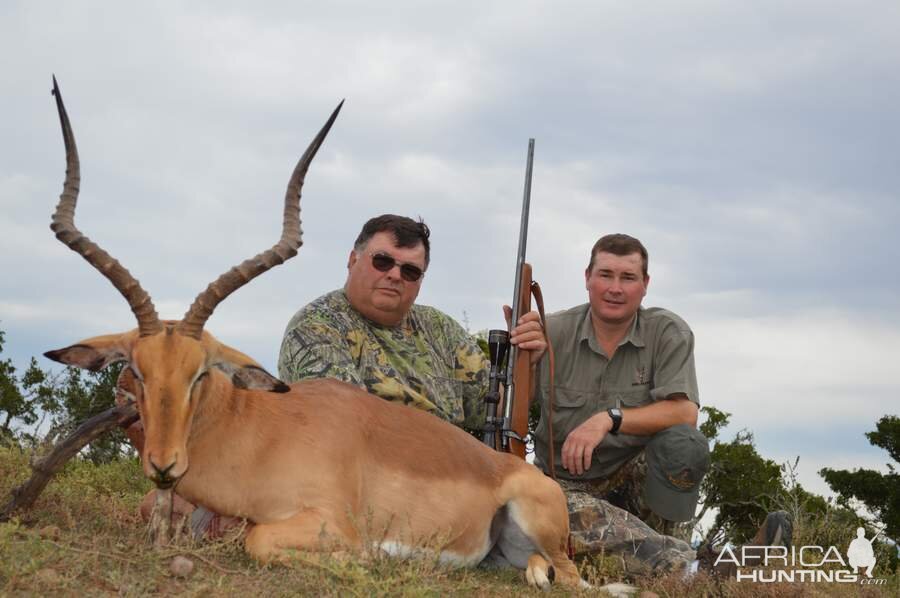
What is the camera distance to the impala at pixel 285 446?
545 centimetres

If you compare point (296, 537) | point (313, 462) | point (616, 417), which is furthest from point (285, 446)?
point (616, 417)

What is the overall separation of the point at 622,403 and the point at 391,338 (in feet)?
7.54

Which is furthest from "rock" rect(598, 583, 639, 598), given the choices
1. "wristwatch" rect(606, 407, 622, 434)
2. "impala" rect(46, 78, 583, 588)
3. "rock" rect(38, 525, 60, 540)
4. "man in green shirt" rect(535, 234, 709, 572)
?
"rock" rect(38, 525, 60, 540)

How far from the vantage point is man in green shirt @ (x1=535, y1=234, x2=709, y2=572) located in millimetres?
8391

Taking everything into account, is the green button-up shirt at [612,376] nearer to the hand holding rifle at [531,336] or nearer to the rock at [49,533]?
the hand holding rifle at [531,336]

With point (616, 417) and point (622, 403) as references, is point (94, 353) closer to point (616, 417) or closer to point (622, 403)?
point (616, 417)

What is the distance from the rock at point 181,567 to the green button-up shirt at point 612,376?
438 centimetres

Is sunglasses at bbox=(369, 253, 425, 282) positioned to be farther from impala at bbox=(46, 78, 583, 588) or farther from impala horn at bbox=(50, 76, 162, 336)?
impala horn at bbox=(50, 76, 162, 336)

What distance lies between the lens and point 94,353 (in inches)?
225

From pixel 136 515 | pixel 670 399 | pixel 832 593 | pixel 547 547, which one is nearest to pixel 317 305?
pixel 136 515

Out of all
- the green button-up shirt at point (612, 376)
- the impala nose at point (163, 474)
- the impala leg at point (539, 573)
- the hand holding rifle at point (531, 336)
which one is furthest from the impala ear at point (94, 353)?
the green button-up shirt at point (612, 376)

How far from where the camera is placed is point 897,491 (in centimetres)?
1916

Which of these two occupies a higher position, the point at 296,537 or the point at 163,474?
the point at 163,474

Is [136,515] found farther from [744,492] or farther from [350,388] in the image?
[744,492]
